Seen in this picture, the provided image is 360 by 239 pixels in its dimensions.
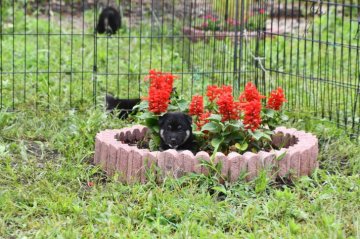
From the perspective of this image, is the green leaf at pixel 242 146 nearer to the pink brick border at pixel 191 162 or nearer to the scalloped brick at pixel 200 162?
the pink brick border at pixel 191 162

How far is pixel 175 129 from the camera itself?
5.87 m

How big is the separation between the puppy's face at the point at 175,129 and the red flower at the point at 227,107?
27cm

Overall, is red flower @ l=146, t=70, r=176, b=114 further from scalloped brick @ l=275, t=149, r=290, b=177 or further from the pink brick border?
scalloped brick @ l=275, t=149, r=290, b=177

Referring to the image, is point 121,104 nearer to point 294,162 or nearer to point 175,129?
point 175,129

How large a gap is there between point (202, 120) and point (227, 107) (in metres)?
0.34

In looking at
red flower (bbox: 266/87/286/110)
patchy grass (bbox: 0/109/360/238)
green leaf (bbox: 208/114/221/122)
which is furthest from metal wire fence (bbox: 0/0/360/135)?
green leaf (bbox: 208/114/221/122)

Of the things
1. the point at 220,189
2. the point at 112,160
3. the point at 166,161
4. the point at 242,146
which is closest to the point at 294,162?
the point at 242,146

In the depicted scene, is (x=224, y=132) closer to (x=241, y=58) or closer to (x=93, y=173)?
(x=93, y=173)

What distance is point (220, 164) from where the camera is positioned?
220 inches

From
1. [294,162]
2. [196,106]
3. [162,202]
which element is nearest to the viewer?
[162,202]

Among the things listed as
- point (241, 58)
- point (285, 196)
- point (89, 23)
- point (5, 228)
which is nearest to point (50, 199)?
point (5, 228)

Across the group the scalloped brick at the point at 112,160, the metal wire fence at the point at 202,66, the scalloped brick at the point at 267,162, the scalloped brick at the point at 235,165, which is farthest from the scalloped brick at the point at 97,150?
the metal wire fence at the point at 202,66

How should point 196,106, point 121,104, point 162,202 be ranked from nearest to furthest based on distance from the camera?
point 162,202
point 196,106
point 121,104

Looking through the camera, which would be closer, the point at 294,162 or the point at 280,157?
the point at 280,157
